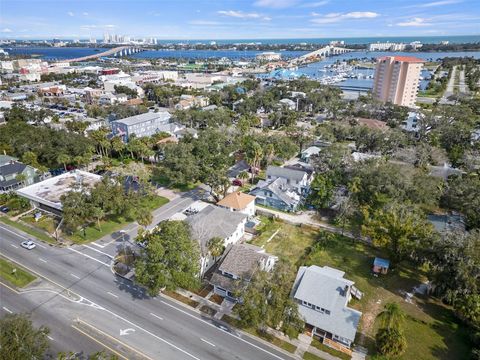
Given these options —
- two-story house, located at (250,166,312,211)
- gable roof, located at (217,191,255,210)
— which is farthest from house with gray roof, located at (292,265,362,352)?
two-story house, located at (250,166,312,211)

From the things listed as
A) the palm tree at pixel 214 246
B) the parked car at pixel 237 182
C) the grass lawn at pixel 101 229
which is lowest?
the grass lawn at pixel 101 229

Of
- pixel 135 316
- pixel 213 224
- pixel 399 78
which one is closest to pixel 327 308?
pixel 213 224

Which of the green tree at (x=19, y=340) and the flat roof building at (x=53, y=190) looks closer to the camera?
the green tree at (x=19, y=340)

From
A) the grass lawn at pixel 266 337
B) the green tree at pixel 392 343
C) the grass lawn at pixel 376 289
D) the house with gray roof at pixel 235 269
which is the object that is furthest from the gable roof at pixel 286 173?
the green tree at pixel 392 343

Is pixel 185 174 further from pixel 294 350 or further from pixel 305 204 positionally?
pixel 294 350

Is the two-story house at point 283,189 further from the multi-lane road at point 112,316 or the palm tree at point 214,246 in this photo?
the multi-lane road at point 112,316

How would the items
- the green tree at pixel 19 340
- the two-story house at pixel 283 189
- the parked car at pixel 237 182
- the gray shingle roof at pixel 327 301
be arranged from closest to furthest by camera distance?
the green tree at pixel 19 340 → the gray shingle roof at pixel 327 301 → the two-story house at pixel 283 189 → the parked car at pixel 237 182

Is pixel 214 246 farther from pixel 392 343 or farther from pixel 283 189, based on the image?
A: pixel 283 189
